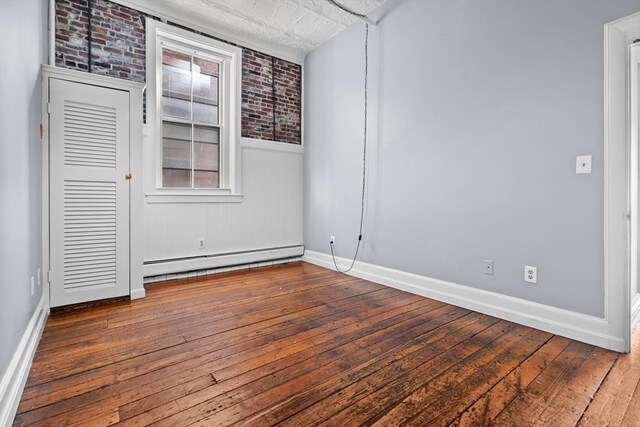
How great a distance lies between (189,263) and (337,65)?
308cm

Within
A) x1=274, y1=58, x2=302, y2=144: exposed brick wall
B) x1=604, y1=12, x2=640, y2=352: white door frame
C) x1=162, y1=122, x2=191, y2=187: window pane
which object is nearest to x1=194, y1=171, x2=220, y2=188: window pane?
x1=162, y1=122, x2=191, y2=187: window pane

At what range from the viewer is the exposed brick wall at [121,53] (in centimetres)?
304

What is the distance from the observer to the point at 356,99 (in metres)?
3.84

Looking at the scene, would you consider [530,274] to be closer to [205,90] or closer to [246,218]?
[246,218]

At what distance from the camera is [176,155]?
3791mm

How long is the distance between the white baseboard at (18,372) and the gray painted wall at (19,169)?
45 mm

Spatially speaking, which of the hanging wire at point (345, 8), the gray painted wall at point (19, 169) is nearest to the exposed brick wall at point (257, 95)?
the hanging wire at point (345, 8)

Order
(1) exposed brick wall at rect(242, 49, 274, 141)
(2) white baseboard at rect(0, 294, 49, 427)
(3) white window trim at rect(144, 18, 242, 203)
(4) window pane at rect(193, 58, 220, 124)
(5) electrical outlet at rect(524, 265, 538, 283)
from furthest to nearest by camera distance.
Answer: (1) exposed brick wall at rect(242, 49, 274, 141)
(4) window pane at rect(193, 58, 220, 124)
(3) white window trim at rect(144, 18, 242, 203)
(5) electrical outlet at rect(524, 265, 538, 283)
(2) white baseboard at rect(0, 294, 49, 427)

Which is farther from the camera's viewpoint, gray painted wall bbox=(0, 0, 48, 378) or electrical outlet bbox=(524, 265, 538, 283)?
electrical outlet bbox=(524, 265, 538, 283)

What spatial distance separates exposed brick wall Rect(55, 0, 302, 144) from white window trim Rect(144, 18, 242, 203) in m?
0.10

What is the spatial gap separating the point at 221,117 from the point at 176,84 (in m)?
0.62

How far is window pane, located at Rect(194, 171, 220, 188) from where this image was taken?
3.95m

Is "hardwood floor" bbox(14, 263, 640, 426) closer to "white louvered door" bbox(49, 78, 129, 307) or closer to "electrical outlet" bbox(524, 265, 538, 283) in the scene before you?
"white louvered door" bbox(49, 78, 129, 307)

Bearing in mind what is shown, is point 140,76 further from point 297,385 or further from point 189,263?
point 297,385
